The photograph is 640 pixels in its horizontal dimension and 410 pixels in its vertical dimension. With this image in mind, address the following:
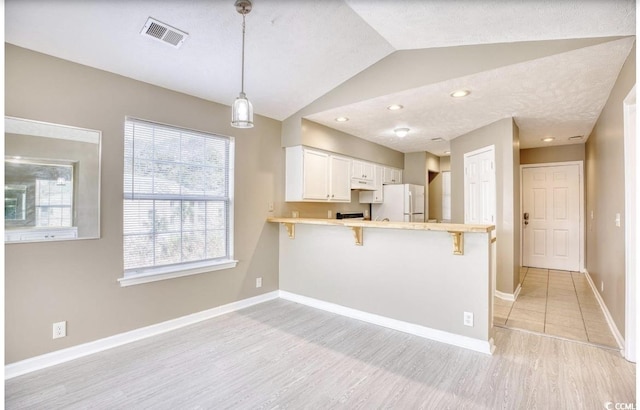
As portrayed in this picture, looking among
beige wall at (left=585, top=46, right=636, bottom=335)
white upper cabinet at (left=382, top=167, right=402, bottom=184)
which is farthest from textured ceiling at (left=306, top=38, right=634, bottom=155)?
white upper cabinet at (left=382, top=167, right=402, bottom=184)

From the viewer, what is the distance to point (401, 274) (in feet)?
10.6

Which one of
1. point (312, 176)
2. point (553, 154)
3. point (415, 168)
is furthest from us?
point (415, 168)

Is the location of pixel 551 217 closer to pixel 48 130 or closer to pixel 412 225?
pixel 412 225

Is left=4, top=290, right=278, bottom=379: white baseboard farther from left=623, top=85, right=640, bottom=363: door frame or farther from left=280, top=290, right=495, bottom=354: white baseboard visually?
left=623, top=85, right=640, bottom=363: door frame

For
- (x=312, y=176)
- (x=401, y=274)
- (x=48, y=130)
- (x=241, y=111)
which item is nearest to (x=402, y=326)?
(x=401, y=274)

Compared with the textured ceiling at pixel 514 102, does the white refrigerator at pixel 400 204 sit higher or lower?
lower

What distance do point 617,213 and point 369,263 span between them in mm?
2311

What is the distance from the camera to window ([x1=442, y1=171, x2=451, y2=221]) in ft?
22.7

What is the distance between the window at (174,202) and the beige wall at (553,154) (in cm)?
572

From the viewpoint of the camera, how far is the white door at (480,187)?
4340mm

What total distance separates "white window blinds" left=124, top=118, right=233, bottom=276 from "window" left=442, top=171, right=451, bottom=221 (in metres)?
4.92

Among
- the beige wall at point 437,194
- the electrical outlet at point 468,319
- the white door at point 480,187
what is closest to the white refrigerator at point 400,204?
the beige wall at point 437,194

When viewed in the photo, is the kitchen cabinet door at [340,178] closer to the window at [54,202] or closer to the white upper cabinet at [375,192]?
the white upper cabinet at [375,192]

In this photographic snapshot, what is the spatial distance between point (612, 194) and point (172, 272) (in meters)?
4.45
